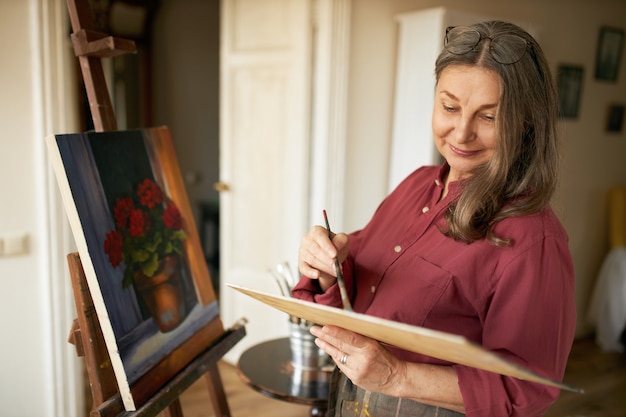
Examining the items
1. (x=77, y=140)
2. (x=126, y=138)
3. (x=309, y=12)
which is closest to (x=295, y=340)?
(x=126, y=138)

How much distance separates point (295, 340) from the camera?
5.80 feet

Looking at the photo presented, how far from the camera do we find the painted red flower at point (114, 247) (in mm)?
1135

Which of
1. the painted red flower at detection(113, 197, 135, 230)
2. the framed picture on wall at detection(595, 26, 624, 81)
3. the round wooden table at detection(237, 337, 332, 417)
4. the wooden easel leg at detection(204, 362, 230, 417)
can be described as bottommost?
the round wooden table at detection(237, 337, 332, 417)

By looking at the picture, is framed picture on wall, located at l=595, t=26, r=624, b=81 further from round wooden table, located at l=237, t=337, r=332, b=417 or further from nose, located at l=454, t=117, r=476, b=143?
nose, located at l=454, t=117, r=476, b=143

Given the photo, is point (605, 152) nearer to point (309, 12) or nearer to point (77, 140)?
point (309, 12)

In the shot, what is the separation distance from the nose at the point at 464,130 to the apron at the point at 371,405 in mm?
515

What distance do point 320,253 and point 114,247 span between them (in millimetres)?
477

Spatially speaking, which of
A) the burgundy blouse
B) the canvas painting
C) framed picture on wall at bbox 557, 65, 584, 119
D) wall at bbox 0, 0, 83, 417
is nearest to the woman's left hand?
the burgundy blouse

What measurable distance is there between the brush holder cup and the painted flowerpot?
1.57 ft

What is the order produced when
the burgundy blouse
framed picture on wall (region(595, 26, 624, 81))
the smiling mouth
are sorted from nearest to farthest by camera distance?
the burgundy blouse < the smiling mouth < framed picture on wall (region(595, 26, 624, 81))

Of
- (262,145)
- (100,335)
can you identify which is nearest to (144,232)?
(100,335)

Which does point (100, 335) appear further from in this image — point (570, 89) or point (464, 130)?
point (570, 89)

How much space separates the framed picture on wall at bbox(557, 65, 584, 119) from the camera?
3.17m

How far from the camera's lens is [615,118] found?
3516 millimetres
